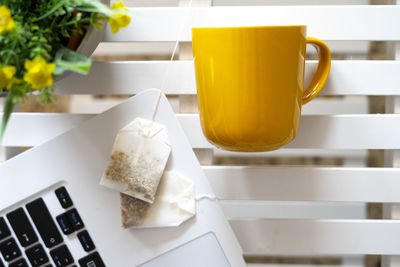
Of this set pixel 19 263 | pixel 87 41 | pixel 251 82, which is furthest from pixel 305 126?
pixel 19 263

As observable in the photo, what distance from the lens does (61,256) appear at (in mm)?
510

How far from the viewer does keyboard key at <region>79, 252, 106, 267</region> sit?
0.51m

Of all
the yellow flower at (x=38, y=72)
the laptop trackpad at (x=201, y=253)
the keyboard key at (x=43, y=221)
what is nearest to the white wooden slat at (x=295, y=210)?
the laptop trackpad at (x=201, y=253)

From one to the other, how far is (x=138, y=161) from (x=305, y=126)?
0.23 metres

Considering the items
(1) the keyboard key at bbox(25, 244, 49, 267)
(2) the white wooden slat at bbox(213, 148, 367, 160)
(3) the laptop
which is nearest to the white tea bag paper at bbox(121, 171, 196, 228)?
(3) the laptop

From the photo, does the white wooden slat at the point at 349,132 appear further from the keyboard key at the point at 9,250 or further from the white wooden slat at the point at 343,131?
the keyboard key at the point at 9,250

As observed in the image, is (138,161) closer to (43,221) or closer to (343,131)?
(43,221)

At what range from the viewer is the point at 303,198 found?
0.57 meters

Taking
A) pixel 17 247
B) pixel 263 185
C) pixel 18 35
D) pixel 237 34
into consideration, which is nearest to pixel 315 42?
pixel 237 34

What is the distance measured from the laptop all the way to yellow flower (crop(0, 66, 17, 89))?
0.14 m

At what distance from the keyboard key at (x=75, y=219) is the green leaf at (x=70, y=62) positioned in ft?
0.66

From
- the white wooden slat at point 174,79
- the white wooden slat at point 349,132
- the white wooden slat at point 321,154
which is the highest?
the white wooden slat at point 174,79

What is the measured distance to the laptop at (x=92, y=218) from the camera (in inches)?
20.1

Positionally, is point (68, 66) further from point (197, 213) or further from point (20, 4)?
point (197, 213)
